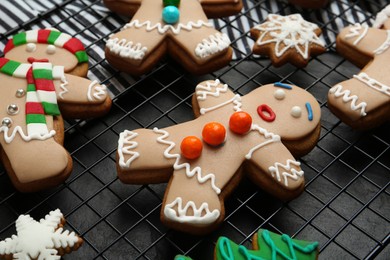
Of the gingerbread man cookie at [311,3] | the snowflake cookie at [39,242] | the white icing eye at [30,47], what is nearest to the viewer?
the snowflake cookie at [39,242]

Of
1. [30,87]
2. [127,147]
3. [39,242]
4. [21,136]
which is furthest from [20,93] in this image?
[39,242]

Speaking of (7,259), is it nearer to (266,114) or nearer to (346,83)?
(266,114)

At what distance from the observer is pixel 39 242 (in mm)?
1492

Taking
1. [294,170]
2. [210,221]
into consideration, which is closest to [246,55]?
[294,170]

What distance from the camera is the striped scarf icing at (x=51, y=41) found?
1864mm

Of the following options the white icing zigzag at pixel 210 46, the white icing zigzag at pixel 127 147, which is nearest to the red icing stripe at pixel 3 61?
the white icing zigzag at pixel 127 147

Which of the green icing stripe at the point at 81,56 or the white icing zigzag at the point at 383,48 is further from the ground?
the green icing stripe at the point at 81,56

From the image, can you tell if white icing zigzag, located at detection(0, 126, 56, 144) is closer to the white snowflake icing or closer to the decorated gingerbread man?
the decorated gingerbread man

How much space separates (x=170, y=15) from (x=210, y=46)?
0.16 meters

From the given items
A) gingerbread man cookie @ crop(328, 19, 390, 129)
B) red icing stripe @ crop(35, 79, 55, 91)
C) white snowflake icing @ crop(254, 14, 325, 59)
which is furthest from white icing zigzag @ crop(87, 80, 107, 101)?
gingerbread man cookie @ crop(328, 19, 390, 129)

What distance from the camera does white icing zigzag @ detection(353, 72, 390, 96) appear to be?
5.79 ft

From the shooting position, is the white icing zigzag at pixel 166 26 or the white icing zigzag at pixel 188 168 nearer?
the white icing zigzag at pixel 188 168

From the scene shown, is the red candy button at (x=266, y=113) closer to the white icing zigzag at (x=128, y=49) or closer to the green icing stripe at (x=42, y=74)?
the white icing zigzag at (x=128, y=49)

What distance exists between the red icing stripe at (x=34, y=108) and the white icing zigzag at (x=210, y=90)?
0.45 metres
